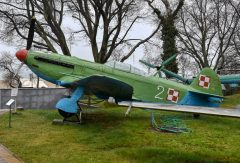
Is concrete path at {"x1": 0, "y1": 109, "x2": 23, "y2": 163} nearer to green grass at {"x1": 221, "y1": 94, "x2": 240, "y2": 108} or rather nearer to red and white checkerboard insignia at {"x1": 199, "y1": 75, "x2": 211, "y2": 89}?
red and white checkerboard insignia at {"x1": 199, "y1": 75, "x2": 211, "y2": 89}

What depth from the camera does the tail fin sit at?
1435 cm

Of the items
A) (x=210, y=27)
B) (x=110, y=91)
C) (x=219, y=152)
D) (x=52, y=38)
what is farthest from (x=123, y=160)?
(x=210, y=27)

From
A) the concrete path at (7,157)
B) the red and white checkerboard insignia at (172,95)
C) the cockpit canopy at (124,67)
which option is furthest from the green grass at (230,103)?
the concrete path at (7,157)

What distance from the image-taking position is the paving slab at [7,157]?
7126mm

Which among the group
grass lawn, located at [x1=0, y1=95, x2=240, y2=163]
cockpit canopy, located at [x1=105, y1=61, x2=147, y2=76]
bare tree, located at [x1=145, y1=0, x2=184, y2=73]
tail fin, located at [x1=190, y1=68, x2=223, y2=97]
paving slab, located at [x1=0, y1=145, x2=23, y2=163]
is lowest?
paving slab, located at [x1=0, y1=145, x2=23, y2=163]

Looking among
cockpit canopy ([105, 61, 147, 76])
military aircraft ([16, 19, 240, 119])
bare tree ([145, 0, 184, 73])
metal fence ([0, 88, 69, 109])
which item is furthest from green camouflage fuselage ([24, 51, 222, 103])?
bare tree ([145, 0, 184, 73])

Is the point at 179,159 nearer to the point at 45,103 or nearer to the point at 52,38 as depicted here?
the point at 45,103

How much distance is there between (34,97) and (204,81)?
9.59 meters

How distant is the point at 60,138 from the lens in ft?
31.3

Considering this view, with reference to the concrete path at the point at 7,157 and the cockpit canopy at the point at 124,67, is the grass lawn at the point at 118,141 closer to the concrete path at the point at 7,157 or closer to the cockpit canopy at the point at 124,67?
the concrete path at the point at 7,157

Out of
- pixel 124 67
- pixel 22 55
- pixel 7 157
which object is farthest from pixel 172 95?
pixel 7 157

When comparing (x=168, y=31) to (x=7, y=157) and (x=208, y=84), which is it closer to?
(x=208, y=84)

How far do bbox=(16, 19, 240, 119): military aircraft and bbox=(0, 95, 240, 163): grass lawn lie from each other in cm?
104

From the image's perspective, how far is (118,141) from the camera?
29.6ft
